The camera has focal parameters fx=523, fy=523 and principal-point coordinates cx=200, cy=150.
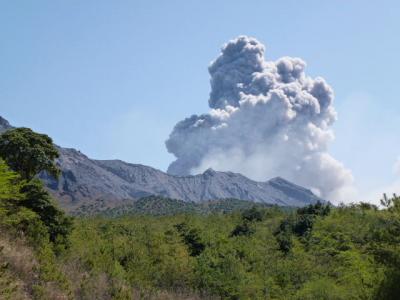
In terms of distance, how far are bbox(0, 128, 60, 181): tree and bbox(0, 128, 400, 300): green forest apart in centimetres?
9

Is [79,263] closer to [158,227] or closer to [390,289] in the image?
[390,289]

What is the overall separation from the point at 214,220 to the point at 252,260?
3509cm

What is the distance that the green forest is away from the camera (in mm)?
22469

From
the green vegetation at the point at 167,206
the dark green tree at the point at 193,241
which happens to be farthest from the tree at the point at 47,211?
the green vegetation at the point at 167,206

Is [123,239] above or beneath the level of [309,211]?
beneath

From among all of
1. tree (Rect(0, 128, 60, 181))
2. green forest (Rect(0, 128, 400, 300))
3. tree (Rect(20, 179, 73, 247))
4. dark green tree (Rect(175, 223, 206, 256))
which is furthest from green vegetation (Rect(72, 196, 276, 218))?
tree (Rect(20, 179, 73, 247))

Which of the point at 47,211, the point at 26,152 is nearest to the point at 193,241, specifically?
the point at 26,152

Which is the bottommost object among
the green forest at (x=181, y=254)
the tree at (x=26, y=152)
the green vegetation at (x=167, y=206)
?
the green forest at (x=181, y=254)

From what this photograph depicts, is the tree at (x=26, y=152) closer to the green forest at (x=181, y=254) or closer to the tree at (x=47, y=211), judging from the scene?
the green forest at (x=181, y=254)

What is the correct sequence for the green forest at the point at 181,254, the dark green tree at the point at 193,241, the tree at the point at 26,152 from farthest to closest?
1. the dark green tree at the point at 193,241
2. the tree at the point at 26,152
3. the green forest at the point at 181,254

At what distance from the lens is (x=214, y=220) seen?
303 feet

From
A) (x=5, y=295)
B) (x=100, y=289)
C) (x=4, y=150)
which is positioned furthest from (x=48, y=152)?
(x=5, y=295)

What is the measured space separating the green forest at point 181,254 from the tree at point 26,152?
0.09 m

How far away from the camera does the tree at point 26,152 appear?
4541 cm
